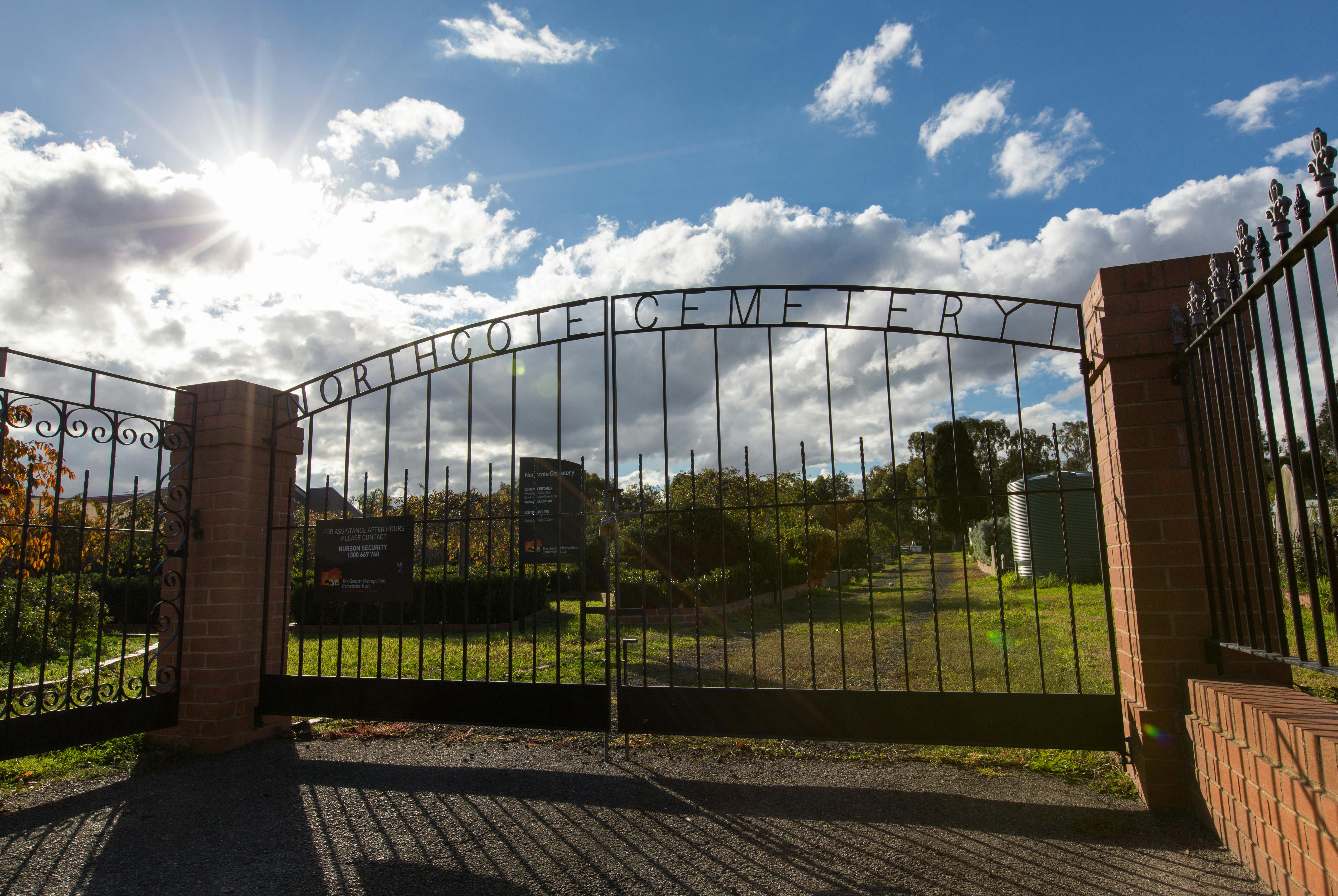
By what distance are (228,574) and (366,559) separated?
0.89 meters

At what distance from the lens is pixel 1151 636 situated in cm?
351

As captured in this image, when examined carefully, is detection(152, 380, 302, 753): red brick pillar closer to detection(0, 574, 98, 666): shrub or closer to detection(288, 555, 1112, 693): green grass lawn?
detection(288, 555, 1112, 693): green grass lawn

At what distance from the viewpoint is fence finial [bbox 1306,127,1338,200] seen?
2014mm

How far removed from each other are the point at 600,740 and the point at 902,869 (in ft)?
8.32

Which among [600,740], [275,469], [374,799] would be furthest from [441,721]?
[275,469]

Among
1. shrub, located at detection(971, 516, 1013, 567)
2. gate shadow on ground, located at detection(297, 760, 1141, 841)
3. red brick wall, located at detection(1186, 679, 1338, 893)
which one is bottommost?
gate shadow on ground, located at detection(297, 760, 1141, 841)

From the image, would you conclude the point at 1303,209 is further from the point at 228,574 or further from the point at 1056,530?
the point at 1056,530

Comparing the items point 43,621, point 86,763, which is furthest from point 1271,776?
point 43,621

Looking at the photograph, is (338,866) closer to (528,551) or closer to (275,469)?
(275,469)

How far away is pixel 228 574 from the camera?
500 cm

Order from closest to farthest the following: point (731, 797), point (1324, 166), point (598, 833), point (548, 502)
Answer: point (1324, 166), point (598, 833), point (731, 797), point (548, 502)

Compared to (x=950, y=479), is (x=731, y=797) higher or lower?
lower

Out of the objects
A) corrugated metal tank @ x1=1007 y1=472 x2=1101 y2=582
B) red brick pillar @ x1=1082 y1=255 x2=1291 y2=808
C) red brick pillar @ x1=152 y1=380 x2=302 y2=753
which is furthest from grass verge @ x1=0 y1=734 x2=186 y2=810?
corrugated metal tank @ x1=1007 y1=472 x2=1101 y2=582

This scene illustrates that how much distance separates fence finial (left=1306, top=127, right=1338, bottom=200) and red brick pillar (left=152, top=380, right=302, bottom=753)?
18.9ft
